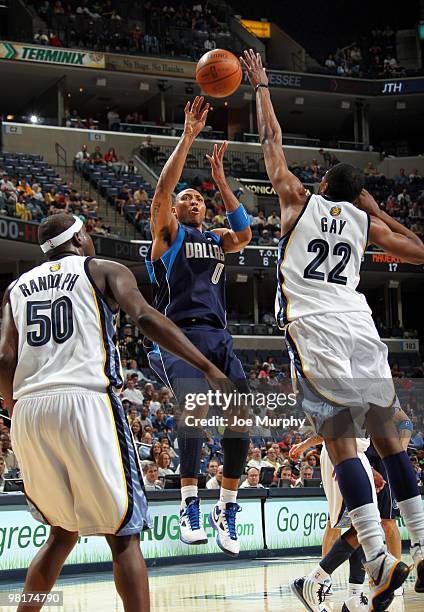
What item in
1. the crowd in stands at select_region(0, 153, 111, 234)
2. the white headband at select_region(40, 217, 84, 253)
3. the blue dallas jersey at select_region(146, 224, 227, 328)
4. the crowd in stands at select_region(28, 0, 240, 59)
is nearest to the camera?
the white headband at select_region(40, 217, 84, 253)

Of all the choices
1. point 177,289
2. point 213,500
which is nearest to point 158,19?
point 213,500

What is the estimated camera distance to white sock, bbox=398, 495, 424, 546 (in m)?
5.44

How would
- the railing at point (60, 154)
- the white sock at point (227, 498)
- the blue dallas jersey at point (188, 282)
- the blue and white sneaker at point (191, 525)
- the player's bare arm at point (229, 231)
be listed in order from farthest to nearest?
1. the railing at point (60, 154)
2. the player's bare arm at point (229, 231)
3. the blue dallas jersey at point (188, 282)
4. the white sock at point (227, 498)
5. the blue and white sneaker at point (191, 525)

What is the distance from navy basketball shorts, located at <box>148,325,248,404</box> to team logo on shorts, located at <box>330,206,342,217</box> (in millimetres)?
1699

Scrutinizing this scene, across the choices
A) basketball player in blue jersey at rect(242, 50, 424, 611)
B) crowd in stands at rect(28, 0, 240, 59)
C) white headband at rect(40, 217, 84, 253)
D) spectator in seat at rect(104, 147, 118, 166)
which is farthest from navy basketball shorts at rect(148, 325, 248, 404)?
crowd in stands at rect(28, 0, 240, 59)

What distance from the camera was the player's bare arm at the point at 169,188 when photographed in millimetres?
7227

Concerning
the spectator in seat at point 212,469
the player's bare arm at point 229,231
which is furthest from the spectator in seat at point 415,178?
the player's bare arm at point 229,231

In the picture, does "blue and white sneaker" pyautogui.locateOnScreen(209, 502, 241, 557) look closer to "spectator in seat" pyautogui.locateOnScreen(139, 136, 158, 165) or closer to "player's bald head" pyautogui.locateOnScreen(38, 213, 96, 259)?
"player's bald head" pyautogui.locateOnScreen(38, 213, 96, 259)

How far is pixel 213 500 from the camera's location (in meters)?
13.7

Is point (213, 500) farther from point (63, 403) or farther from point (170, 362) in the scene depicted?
point (63, 403)

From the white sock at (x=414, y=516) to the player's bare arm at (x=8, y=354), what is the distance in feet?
7.75

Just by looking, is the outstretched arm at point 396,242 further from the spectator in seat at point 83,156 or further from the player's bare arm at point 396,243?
the spectator in seat at point 83,156

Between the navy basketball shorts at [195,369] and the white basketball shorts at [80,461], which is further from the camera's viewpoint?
the navy basketball shorts at [195,369]

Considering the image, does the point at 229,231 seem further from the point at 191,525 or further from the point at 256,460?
the point at 256,460
